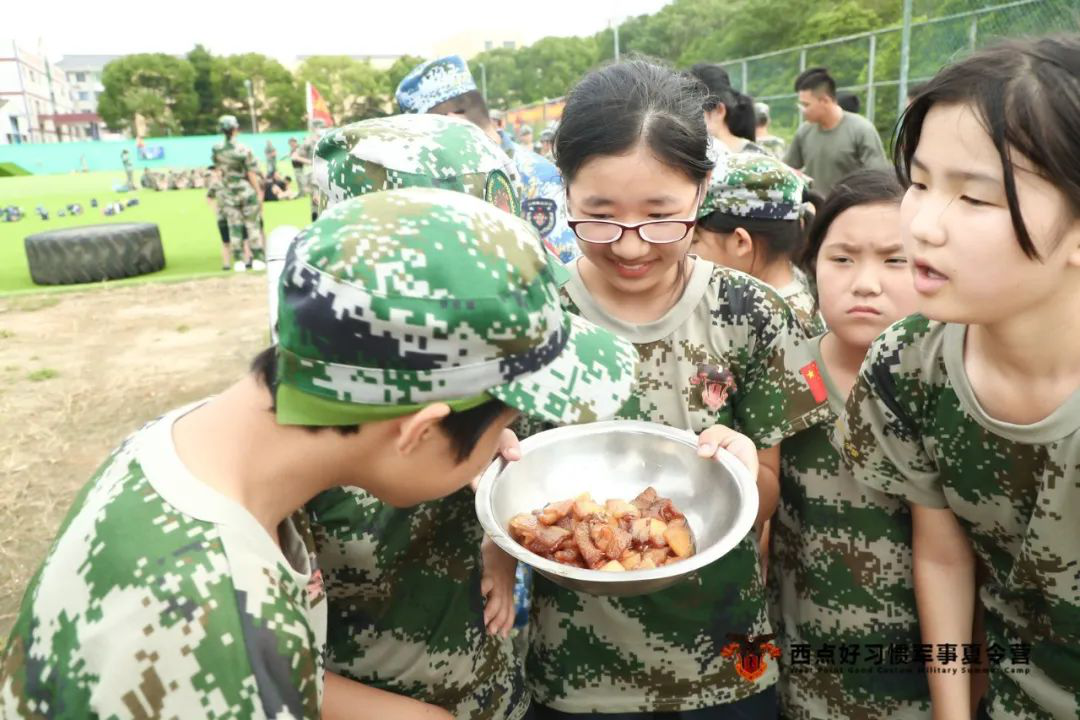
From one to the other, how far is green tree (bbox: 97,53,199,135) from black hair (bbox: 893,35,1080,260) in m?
63.9

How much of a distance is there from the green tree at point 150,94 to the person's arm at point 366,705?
63466mm

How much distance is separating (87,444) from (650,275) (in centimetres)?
475

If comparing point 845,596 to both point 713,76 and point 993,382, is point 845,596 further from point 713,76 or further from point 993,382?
point 713,76

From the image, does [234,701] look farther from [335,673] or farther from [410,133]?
[410,133]

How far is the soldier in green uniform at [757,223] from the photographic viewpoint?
2732 mm

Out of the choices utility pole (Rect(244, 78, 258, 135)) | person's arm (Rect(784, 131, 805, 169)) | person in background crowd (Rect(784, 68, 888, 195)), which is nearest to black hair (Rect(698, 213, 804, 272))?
person in background crowd (Rect(784, 68, 888, 195))

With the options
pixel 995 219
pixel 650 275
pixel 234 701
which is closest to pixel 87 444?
pixel 650 275

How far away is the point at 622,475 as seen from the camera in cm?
175

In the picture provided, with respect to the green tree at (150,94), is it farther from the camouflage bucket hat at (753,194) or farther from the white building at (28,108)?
the camouflage bucket hat at (753,194)

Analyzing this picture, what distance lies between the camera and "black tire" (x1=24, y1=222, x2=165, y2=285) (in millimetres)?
10359

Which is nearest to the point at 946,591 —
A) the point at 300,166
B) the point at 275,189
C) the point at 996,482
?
the point at 996,482

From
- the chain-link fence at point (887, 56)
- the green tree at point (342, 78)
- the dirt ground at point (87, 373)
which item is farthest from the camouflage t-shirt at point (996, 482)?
the green tree at point (342, 78)

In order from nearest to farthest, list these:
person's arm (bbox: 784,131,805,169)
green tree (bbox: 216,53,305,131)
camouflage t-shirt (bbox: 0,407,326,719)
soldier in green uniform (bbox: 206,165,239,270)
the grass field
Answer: camouflage t-shirt (bbox: 0,407,326,719) < person's arm (bbox: 784,131,805,169) < soldier in green uniform (bbox: 206,165,239,270) < the grass field < green tree (bbox: 216,53,305,131)

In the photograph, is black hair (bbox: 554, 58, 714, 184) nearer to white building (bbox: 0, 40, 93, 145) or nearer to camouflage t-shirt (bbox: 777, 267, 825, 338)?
camouflage t-shirt (bbox: 777, 267, 825, 338)
